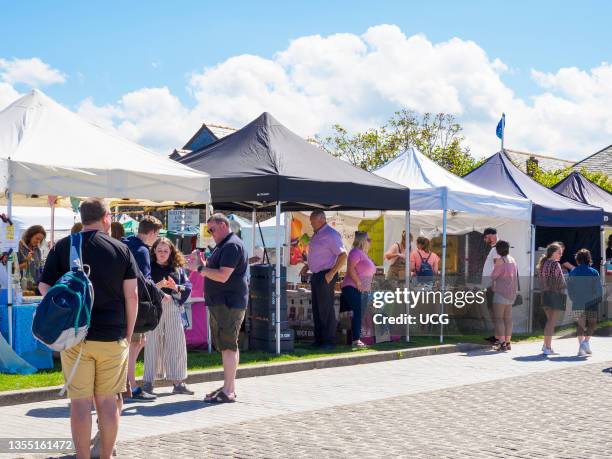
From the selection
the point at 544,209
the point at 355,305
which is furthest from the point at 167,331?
the point at 544,209

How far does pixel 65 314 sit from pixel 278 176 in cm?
670

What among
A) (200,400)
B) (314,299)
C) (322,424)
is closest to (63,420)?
(200,400)

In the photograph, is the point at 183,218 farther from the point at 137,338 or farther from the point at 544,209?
the point at 544,209

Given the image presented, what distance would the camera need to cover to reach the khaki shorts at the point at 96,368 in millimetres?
5871

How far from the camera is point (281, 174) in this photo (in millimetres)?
12188

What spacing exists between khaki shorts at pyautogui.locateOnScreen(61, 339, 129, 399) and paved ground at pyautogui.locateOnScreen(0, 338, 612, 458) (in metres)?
0.98

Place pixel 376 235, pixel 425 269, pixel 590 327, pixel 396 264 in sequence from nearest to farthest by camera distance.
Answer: pixel 590 327 < pixel 425 269 < pixel 396 264 < pixel 376 235

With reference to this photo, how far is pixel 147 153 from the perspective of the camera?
1202cm

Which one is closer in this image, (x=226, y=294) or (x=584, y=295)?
(x=226, y=294)

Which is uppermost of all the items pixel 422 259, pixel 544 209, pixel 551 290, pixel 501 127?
pixel 501 127

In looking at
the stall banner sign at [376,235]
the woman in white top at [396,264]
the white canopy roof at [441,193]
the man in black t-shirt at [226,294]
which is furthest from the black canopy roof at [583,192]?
the man in black t-shirt at [226,294]

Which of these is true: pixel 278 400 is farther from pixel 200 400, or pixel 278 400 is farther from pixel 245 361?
pixel 245 361

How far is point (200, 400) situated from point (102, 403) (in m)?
3.43

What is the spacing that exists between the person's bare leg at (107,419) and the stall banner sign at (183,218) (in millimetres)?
8975
